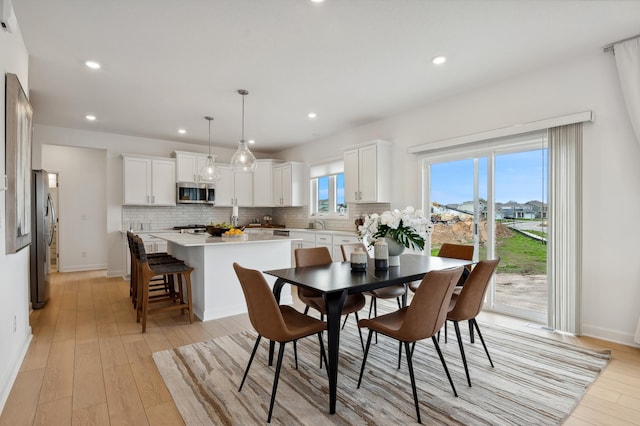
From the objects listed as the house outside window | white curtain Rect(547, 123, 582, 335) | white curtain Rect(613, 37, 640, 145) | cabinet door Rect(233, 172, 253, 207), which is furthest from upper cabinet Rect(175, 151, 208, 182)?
white curtain Rect(613, 37, 640, 145)

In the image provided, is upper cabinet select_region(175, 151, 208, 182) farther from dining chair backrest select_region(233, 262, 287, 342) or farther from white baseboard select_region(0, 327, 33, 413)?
dining chair backrest select_region(233, 262, 287, 342)

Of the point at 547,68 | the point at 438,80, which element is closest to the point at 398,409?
→ the point at 438,80

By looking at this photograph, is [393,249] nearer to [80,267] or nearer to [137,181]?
[137,181]

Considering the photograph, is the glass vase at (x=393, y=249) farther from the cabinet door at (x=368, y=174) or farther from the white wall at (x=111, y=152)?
the white wall at (x=111, y=152)

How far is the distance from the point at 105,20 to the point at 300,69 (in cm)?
169

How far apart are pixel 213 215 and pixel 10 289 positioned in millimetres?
Result: 4851

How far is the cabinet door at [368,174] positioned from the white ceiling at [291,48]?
0.67 metres

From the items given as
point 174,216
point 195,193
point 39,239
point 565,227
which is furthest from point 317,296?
point 174,216

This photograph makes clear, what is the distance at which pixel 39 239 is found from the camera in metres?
4.11

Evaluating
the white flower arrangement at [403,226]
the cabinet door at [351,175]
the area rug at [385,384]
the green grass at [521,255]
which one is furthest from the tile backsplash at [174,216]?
the green grass at [521,255]

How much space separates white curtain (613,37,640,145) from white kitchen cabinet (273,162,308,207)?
16.5 feet

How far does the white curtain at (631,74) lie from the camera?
110 inches

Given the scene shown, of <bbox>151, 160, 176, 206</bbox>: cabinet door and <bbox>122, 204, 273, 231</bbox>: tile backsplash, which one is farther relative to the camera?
<bbox>122, 204, 273, 231</bbox>: tile backsplash

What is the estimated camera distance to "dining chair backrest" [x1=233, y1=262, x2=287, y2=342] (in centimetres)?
195
